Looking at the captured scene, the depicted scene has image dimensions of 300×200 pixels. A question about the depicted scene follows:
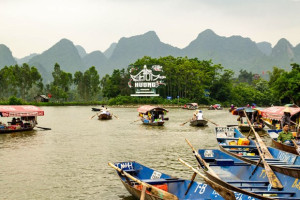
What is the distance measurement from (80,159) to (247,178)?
34.3 ft

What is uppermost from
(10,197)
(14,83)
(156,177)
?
(14,83)

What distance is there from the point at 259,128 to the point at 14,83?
289 feet

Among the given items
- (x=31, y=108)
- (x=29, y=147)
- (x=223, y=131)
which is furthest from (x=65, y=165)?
(x=31, y=108)

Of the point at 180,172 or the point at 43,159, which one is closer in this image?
the point at 180,172

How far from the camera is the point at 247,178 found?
11.8m

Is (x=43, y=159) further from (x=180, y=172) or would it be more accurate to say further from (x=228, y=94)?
(x=228, y=94)

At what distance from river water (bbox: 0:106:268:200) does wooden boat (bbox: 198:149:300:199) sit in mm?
3007

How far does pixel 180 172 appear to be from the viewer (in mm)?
15602

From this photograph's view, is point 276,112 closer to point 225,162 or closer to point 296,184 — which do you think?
point 225,162

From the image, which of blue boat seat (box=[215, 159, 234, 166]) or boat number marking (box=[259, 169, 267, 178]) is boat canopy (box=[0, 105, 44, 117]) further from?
boat number marking (box=[259, 169, 267, 178])

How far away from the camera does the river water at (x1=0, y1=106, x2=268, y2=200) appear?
518 inches

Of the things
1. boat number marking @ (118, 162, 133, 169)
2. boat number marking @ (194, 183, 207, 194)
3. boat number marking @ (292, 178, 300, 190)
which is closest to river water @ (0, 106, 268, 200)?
boat number marking @ (118, 162, 133, 169)

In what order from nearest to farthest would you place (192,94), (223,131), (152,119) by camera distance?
1. (223,131)
2. (152,119)
3. (192,94)

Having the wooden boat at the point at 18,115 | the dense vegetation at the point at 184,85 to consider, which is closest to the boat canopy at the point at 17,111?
the wooden boat at the point at 18,115
